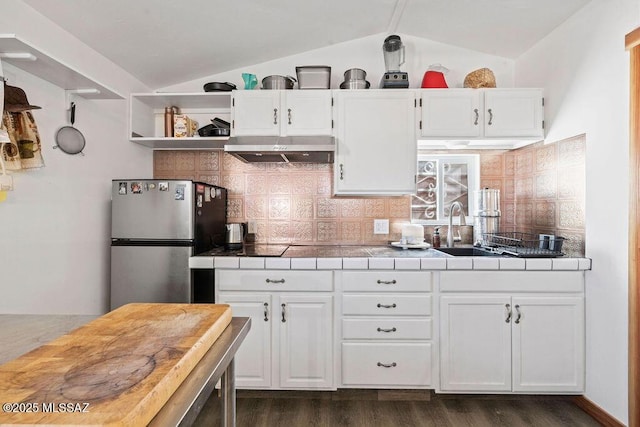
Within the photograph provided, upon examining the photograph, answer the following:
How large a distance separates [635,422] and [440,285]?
1.12 meters

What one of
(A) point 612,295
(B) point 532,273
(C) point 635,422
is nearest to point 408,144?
(B) point 532,273

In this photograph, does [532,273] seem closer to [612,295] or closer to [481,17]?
[612,295]

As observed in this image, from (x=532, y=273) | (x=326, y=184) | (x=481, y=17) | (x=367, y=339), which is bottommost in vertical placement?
(x=367, y=339)

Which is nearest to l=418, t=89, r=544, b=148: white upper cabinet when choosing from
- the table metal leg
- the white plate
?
the white plate

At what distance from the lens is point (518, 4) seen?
84.3 inches

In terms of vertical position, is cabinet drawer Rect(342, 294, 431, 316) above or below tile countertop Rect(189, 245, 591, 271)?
below

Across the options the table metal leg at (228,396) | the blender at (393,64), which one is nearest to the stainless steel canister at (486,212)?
the blender at (393,64)

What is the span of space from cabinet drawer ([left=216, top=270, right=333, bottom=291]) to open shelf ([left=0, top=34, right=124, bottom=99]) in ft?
4.32

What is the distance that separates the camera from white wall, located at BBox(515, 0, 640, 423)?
1.82 metres

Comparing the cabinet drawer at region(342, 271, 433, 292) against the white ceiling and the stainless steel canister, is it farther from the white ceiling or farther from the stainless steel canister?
the white ceiling

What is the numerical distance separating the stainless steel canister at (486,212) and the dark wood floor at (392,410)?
1.12 meters

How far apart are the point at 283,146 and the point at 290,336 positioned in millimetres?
1209

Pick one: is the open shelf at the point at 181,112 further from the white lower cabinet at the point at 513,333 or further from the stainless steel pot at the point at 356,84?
the white lower cabinet at the point at 513,333

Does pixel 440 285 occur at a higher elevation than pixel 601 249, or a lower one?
lower
